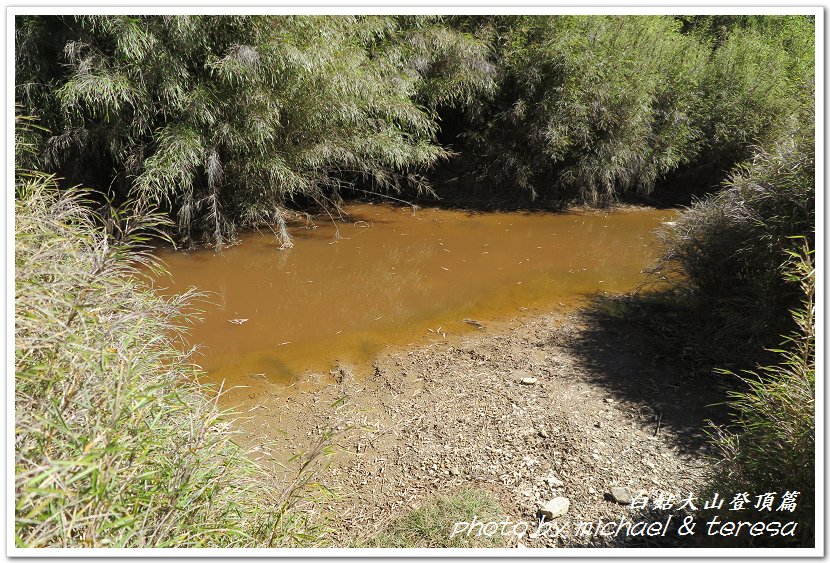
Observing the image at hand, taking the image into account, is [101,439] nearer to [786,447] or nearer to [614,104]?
Result: [786,447]

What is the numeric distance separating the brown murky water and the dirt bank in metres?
0.59

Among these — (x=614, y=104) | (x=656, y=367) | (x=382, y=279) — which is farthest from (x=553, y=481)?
(x=614, y=104)

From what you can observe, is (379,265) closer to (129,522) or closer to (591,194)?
(591,194)

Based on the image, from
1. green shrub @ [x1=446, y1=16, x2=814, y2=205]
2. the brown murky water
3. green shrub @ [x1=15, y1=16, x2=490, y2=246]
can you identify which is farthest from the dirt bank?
green shrub @ [x1=446, y1=16, x2=814, y2=205]

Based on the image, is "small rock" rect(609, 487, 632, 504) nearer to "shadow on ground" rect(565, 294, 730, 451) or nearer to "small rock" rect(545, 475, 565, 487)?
"small rock" rect(545, 475, 565, 487)

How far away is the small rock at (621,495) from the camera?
134 inches

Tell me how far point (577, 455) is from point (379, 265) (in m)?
4.64

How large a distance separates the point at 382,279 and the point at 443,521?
14.9ft

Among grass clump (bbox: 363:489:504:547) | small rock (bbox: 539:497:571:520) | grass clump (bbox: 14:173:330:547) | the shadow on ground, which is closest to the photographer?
grass clump (bbox: 14:173:330:547)

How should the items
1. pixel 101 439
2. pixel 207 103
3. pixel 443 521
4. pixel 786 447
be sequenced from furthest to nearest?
pixel 207 103 < pixel 443 521 < pixel 786 447 < pixel 101 439

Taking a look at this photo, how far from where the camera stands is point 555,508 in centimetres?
333

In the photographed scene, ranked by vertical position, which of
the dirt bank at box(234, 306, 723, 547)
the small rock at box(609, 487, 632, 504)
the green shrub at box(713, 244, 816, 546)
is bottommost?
the dirt bank at box(234, 306, 723, 547)

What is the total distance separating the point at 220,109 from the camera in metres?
7.42

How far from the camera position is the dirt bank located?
11.7 feet
